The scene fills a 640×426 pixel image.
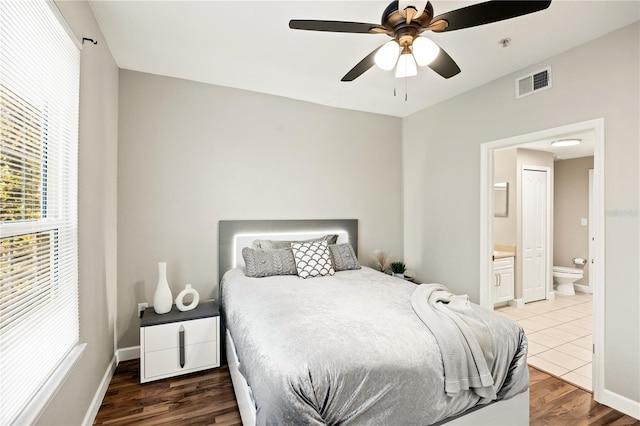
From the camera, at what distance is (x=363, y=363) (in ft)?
4.80

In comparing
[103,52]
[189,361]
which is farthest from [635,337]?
[103,52]

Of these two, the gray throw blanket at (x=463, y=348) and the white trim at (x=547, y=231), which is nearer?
the gray throw blanket at (x=463, y=348)

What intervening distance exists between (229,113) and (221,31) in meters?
1.11

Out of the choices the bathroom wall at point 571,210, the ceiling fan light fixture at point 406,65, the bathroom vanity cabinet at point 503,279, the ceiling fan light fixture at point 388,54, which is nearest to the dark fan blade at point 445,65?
the ceiling fan light fixture at point 406,65

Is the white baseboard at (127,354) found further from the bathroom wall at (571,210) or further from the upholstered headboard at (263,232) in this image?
the bathroom wall at (571,210)

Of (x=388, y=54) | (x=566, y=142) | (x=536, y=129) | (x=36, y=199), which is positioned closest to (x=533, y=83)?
(x=536, y=129)

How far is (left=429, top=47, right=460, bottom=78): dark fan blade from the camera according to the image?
1921 millimetres

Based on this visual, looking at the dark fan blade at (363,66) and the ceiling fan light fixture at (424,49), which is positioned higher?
the dark fan blade at (363,66)

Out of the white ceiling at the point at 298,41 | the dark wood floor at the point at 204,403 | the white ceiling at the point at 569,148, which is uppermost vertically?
the white ceiling at the point at 298,41

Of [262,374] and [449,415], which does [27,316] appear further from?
[449,415]

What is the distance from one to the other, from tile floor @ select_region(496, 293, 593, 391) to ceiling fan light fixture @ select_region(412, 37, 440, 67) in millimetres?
2813

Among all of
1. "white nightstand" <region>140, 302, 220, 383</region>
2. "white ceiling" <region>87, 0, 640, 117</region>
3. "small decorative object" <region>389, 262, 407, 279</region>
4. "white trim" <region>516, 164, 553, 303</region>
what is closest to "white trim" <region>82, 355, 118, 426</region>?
"white nightstand" <region>140, 302, 220, 383</region>

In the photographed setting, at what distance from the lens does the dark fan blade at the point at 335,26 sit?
1.66m

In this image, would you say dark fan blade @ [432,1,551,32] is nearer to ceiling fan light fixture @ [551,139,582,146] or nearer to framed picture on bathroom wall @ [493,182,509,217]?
ceiling fan light fixture @ [551,139,582,146]
